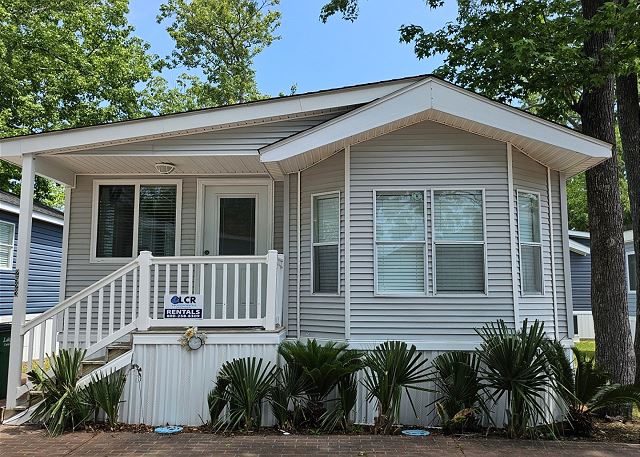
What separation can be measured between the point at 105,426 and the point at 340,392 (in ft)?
9.12

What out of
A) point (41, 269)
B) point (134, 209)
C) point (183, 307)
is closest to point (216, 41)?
point (41, 269)

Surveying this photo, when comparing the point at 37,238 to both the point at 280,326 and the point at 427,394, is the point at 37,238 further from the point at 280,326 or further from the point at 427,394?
the point at 427,394

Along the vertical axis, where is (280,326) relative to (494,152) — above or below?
below

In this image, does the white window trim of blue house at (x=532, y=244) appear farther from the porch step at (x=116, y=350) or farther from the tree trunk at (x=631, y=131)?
the porch step at (x=116, y=350)

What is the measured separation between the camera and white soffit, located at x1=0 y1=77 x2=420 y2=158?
6465 mm

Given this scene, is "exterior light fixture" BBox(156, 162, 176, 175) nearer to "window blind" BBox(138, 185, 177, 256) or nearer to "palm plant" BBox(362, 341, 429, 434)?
"window blind" BBox(138, 185, 177, 256)

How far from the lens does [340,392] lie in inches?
231

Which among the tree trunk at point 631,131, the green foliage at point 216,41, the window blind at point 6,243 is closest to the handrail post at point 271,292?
the tree trunk at point 631,131

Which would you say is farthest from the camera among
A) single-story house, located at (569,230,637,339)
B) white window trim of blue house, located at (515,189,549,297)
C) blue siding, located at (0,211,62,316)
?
single-story house, located at (569,230,637,339)

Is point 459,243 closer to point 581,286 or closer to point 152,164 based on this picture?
point 152,164

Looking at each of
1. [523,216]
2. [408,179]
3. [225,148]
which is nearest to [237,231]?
[225,148]

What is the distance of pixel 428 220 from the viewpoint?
6.41m

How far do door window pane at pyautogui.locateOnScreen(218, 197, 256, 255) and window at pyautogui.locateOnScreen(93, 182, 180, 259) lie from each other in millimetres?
758

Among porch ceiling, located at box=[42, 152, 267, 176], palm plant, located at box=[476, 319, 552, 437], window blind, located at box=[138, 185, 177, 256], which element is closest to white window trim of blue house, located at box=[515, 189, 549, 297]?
palm plant, located at box=[476, 319, 552, 437]
